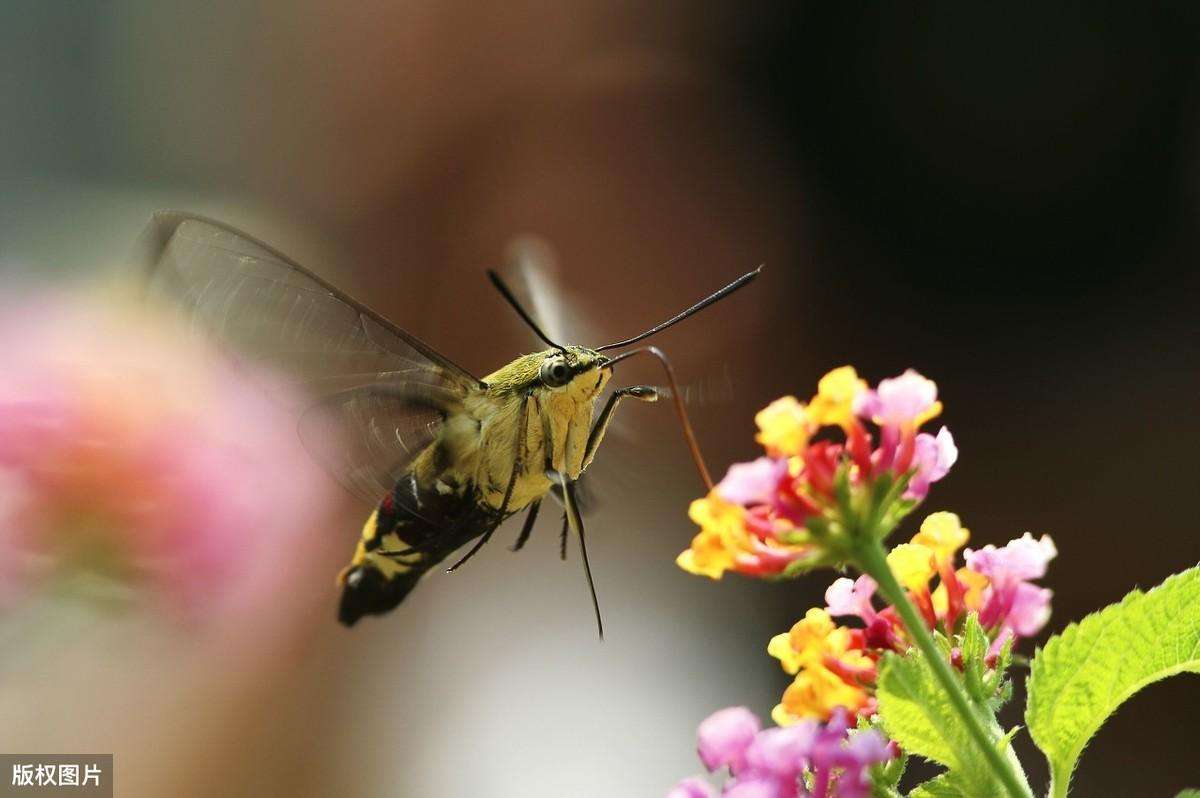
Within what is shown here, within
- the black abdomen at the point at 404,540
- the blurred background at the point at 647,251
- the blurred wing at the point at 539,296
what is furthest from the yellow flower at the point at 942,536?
the blurred background at the point at 647,251

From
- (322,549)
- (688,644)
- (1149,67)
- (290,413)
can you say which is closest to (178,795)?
(322,549)

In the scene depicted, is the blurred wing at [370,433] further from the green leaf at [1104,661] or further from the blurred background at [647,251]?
the blurred background at [647,251]

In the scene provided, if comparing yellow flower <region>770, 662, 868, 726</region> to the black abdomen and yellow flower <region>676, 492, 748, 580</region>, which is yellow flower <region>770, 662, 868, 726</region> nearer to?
yellow flower <region>676, 492, 748, 580</region>

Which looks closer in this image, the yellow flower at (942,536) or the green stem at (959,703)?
the green stem at (959,703)

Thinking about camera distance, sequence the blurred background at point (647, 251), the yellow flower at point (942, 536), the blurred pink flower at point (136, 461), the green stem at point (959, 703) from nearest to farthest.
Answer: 1. the green stem at point (959, 703)
2. the yellow flower at point (942, 536)
3. the blurred pink flower at point (136, 461)
4. the blurred background at point (647, 251)

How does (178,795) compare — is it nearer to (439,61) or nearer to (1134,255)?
(439,61)

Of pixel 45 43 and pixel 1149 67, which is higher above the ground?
pixel 45 43

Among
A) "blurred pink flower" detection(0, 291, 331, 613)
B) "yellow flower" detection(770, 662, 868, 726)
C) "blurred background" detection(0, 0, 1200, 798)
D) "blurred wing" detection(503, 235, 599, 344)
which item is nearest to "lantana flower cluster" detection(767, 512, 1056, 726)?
"yellow flower" detection(770, 662, 868, 726)
